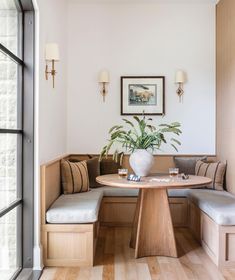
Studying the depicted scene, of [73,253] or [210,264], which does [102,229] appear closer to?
[73,253]

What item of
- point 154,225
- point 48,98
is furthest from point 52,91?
point 154,225

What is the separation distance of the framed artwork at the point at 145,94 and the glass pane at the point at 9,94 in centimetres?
208

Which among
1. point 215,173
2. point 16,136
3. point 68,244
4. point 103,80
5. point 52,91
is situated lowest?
point 68,244

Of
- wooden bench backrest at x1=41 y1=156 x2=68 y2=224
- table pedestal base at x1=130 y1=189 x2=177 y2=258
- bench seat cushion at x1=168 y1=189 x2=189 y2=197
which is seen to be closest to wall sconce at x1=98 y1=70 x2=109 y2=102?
wooden bench backrest at x1=41 y1=156 x2=68 y2=224

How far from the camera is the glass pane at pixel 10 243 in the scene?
2.43m

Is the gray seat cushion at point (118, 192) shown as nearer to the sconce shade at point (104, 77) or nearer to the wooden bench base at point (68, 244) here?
the wooden bench base at point (68, 244)

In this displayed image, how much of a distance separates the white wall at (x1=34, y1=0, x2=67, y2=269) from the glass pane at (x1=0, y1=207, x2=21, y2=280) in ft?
0.50

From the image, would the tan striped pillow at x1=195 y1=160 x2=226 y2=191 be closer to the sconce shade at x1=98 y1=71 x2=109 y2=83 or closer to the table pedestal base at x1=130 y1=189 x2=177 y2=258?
the table pedestal base at x1=130 y1=189 x2=177 y2=258

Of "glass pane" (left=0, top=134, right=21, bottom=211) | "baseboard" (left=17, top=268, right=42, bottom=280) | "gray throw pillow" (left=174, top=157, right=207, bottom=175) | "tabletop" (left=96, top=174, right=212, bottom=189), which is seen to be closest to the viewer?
"glass pane" (left=0, top=134, right=21, bottom=211)

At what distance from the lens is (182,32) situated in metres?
4.56

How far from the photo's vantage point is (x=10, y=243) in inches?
101

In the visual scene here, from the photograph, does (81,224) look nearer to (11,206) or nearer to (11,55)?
(11,206)

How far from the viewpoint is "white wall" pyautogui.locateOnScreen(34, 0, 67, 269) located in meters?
2.81

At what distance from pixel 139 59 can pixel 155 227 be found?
2.50 meters
